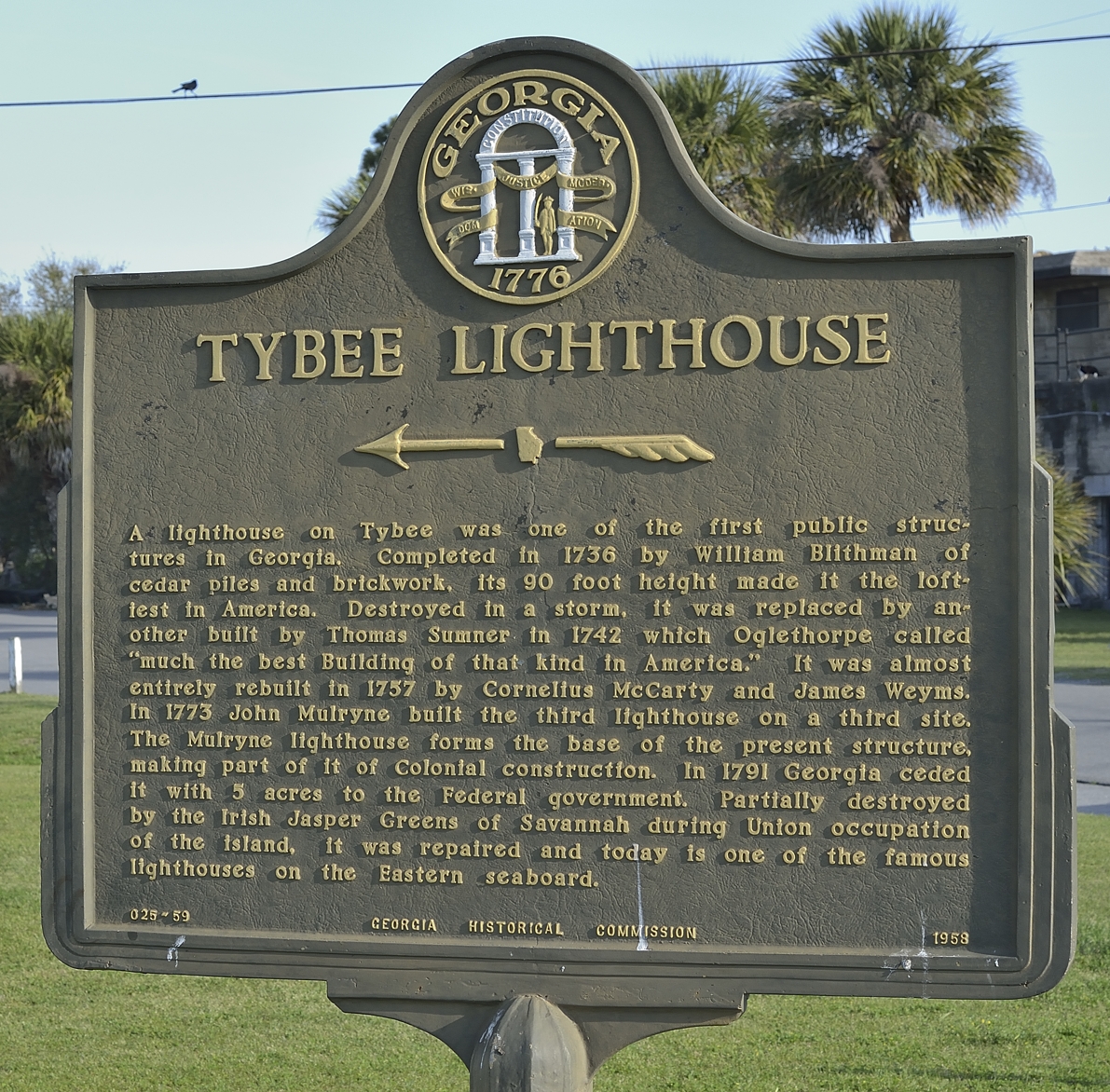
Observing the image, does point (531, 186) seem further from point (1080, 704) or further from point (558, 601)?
point (1080, 704)

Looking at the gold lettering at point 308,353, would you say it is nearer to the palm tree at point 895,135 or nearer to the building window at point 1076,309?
the palm tree at point 895,135

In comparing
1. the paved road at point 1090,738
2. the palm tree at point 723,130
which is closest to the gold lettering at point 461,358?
the paved road at point 1090,738

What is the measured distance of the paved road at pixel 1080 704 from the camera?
10.8 m

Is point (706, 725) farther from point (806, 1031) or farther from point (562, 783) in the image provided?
point (806, 1031)

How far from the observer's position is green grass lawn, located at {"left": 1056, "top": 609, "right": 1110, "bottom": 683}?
Answer: 18.9 m

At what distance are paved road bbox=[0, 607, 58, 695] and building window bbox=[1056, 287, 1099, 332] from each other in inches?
897

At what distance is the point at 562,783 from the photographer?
3.51 meters

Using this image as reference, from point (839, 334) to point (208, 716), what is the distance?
6.64ft

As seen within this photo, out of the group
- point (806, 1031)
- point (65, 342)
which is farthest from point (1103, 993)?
point (65, 342)

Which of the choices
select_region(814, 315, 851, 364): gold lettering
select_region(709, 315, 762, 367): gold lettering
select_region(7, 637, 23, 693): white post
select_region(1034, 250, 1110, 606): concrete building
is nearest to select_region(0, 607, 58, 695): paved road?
select_region(7, 637, 23, 693): white post

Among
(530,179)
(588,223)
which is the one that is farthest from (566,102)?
(588,223)

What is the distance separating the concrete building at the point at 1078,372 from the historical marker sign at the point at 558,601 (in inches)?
835

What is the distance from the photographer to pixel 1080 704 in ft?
51.0

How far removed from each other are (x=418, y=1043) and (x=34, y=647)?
18.8 metres
